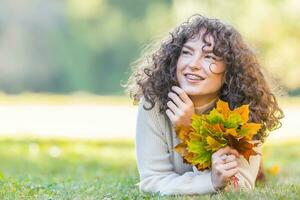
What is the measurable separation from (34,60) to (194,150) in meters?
20.6

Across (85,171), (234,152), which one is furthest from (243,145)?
(85,171)

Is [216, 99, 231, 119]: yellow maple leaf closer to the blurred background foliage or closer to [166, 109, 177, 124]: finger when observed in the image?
[166, 109, 177, 124]: finger

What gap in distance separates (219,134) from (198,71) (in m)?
0.47

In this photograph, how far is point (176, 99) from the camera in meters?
4.23

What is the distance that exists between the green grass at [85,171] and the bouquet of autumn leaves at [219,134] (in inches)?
8.6

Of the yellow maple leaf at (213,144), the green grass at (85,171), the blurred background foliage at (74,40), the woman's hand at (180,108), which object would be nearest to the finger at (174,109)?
the woman's hand at (180,108)

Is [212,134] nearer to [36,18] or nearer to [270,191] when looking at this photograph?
[270,191]

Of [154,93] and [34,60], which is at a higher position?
[34,60]

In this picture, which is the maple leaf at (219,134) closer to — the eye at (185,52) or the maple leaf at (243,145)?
the maple leaf at (243,145)

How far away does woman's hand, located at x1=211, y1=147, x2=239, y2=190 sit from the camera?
391 centimetres

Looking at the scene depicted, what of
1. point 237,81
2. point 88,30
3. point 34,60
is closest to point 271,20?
point 88,30

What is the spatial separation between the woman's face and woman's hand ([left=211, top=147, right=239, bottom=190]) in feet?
1.46

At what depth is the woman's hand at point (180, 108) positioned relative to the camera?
4176 mm

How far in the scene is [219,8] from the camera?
19.0 metres
